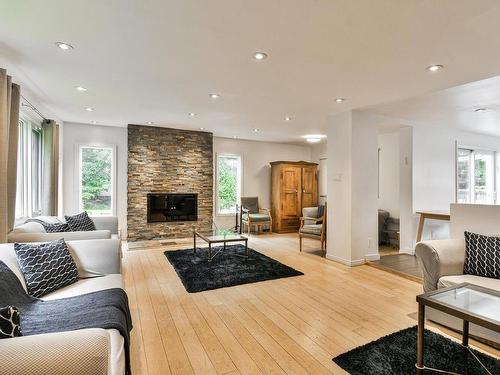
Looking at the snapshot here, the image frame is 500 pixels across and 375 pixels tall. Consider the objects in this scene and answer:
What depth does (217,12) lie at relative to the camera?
6.36 feet

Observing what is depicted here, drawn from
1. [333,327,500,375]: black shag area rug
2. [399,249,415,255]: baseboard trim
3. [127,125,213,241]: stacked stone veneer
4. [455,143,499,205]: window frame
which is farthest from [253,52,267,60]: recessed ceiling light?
[455,143,499,205]: window frame

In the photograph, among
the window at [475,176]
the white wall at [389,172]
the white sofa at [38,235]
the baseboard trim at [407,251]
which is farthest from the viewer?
the window at [475,176]

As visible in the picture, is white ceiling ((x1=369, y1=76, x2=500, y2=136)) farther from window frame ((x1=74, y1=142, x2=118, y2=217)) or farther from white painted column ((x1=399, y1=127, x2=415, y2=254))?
window frame ((x1=74, y1=142, x2=118, y2=217))

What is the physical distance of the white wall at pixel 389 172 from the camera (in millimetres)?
5918

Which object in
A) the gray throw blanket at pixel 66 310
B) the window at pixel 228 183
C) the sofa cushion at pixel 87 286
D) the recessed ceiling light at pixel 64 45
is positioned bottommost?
the sofa cushion at pixel 87 286

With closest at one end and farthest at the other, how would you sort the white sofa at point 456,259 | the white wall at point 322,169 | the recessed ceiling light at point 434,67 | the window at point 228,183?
the white sofa at point 456,259 → the recessed ceiling light at point 434,67 → the window at point 228,183 → the white wall at point 322,169

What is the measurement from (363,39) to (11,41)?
3.08 metres

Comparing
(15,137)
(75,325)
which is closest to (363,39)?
(75,325)

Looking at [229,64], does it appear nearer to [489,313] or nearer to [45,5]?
[45,5]

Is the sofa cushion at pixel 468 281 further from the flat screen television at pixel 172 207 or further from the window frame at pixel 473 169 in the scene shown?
the flat screen television at pixel 172 207

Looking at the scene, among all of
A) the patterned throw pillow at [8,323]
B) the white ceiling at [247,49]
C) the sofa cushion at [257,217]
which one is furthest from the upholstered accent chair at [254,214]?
the patterned throw pillow at [8,323]

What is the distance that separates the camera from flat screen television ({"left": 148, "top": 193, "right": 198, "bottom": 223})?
6328 millimetres

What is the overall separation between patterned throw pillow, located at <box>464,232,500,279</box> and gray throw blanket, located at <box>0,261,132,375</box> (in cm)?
302

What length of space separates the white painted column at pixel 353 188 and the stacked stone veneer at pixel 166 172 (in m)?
3.28
